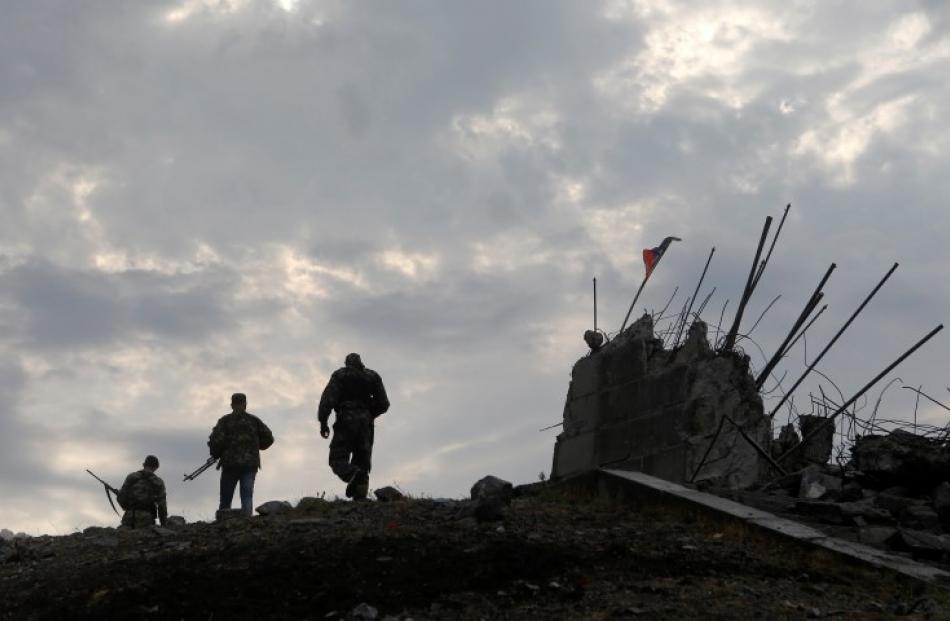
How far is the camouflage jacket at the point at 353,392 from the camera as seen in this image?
44.7 ft

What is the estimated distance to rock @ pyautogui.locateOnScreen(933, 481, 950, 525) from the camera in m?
10.6

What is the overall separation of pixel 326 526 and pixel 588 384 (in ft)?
15.6

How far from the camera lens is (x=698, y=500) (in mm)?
10234

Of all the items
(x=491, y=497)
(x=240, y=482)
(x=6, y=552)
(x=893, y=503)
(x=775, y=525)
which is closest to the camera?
(x=775, y=525)

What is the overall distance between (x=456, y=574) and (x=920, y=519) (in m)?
4.19

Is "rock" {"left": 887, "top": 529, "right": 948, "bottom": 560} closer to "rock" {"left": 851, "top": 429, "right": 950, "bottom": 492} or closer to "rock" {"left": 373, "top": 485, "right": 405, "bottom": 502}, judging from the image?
"rock" {"left": 851, "top": 429, "right": 950, "bottom": 492}

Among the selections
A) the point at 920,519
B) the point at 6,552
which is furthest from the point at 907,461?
the point at 6,552

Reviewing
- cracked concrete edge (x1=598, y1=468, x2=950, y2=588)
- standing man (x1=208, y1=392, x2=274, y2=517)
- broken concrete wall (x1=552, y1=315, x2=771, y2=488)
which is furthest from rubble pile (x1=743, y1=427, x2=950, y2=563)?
standing man (x1=208, y1=392, x2=274, y2=517)

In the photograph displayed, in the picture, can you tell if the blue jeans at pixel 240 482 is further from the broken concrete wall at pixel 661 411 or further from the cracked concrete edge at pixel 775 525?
the cracked concrete edge at pixel 775 525

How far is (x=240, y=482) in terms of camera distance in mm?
13438

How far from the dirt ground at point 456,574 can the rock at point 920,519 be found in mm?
1706

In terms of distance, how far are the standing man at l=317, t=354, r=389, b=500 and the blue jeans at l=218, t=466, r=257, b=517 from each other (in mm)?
820

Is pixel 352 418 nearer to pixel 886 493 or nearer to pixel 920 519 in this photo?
pixel 886 493

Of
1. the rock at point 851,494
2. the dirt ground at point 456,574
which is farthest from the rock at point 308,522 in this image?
the rock at point 851,494
